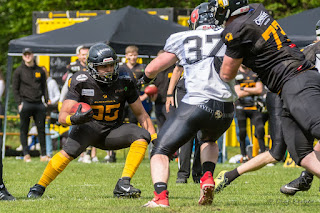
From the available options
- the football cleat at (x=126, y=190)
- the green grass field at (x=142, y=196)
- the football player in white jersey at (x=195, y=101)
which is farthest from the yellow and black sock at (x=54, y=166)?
the football player in white jersey at (x=195, y=101)

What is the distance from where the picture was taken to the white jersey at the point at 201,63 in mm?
5887

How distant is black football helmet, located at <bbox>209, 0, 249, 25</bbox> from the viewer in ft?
18.1

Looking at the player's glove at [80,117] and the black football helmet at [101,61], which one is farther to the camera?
the black football helmet at [101,61]

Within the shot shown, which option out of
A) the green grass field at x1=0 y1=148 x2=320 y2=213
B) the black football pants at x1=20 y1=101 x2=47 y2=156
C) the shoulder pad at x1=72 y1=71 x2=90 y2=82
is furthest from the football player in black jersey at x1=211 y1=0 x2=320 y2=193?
the black football pants at x1=20 y1=101 x2=47 y2=156

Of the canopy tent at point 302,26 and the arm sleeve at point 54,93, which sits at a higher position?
the canopy tent at point 302,26

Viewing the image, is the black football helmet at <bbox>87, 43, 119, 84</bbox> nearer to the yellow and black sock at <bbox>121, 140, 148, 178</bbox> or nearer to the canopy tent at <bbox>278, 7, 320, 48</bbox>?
the yellow and black sock at <bbox>121, 140, 148, 178</bbox>

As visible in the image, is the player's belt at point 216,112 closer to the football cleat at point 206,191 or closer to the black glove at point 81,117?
the football cleat at point 206,191

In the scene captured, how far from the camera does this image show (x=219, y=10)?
5.58 meters

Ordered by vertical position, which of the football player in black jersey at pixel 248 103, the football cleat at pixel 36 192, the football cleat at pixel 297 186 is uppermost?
the football cleat at pixel 297 186

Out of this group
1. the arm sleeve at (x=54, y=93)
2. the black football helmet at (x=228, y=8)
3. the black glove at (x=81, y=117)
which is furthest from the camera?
the arm sleeve at (x=54, y=93)

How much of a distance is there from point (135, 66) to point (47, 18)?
642 centimetres

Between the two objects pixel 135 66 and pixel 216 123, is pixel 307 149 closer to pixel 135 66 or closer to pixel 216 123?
pixel 216 123

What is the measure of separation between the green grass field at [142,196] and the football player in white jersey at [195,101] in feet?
0.90

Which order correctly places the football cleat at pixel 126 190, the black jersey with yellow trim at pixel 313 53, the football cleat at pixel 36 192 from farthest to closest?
1. the black jersey with yellow trim at pixel 313 53
2. the football cleat at pixel 36 192
3. the football cleat at pixel 126 190
